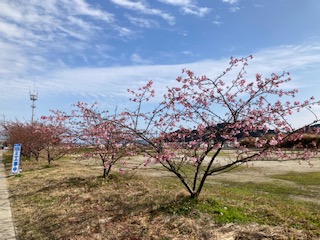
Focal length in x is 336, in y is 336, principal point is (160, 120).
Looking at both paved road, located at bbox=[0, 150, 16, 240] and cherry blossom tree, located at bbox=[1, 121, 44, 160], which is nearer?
paved road, located at bbox=[0, 150, 16, 240]

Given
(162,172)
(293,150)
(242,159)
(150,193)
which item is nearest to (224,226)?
(242,159)

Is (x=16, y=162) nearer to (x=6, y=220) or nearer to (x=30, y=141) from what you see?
(x=30, y=141)

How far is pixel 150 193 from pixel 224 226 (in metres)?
3.26

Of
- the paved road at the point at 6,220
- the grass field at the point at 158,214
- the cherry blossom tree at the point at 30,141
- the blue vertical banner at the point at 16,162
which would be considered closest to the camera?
the grass field at the point at 158,214

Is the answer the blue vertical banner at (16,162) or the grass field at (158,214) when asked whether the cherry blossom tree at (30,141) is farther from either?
the grass field at (158,214)

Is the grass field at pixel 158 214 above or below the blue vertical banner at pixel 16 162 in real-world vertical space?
below

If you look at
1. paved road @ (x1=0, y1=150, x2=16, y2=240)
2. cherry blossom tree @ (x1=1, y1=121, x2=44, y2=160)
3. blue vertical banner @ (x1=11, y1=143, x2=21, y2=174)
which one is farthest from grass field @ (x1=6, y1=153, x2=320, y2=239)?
cherry blossom tree @ (x1=1, y1=121, x2=44, y2=160)

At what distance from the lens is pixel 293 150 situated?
20.2ft

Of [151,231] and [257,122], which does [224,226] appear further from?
[257,122]

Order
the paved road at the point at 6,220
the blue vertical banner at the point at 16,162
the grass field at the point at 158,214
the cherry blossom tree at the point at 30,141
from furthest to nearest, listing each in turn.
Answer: the cherry blossom tree at the point at 30,141, the blue vertical banner at the point at 16,162, the paved road at the point at 6,220, the grass field at the point at 158,214

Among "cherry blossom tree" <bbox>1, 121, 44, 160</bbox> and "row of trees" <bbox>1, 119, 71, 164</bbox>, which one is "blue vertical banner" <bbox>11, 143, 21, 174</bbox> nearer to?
"row of trees" <bbox>1, 119, 71, 164</bbox>

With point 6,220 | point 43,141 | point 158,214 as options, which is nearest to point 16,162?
point 43,141

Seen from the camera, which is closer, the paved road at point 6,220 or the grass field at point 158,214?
the grass field at point 158,214

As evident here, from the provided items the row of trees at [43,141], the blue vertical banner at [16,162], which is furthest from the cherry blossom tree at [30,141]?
the blue vertical banner at [16,162]
